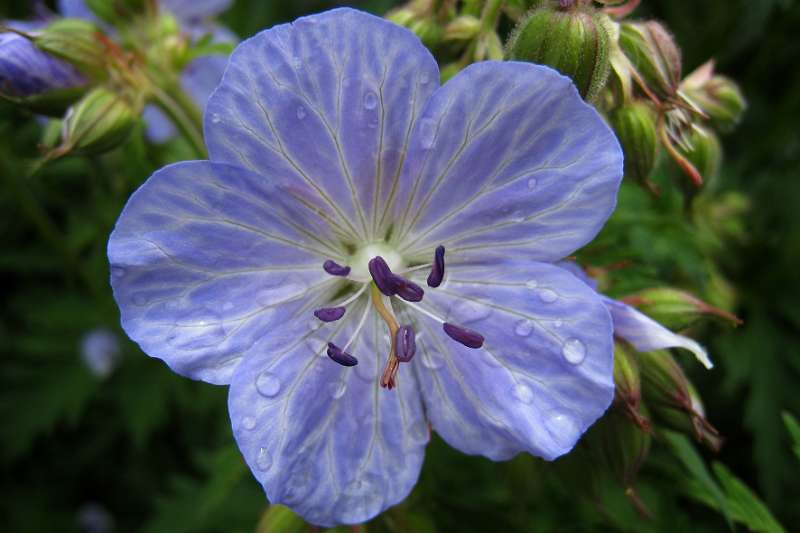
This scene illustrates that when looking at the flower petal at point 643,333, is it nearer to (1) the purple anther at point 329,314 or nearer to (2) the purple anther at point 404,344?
(2) the purple anther at point 404,344

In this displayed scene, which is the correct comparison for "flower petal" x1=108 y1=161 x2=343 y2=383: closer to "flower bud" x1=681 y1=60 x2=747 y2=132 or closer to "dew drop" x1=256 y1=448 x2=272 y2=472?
"dew drop" x1=256 y1=448 x2=272 y2=472

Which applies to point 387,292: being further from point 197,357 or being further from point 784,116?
point 784,116

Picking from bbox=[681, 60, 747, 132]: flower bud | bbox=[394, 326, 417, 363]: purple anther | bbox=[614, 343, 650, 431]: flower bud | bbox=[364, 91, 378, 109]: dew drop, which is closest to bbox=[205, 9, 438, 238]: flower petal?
bbox=[364, 91, 378, 109]: dew drop

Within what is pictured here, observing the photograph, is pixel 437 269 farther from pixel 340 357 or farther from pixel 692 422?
pixel 692 422

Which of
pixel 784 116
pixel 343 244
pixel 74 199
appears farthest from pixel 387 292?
pixel 74 199

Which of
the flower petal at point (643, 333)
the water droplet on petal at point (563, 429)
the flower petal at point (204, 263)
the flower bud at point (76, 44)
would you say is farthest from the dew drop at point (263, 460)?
the flower bud at point (76, 44)

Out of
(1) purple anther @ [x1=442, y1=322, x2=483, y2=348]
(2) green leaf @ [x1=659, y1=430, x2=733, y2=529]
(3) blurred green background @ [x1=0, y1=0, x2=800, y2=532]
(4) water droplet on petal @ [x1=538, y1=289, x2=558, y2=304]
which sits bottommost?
(3) blurred green background @ [x1=0, y1=0, x2=800, y2=532]
